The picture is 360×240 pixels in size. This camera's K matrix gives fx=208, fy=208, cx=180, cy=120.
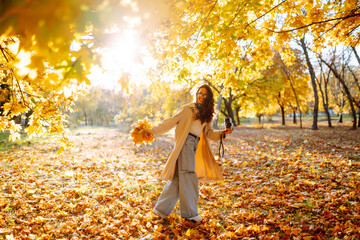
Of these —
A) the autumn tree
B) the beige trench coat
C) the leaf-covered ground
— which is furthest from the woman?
the autumn tree

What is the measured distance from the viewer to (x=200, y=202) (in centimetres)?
442

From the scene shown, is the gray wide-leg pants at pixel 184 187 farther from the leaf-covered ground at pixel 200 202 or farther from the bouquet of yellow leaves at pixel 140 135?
the bouquet of yellow leaves at pixel 140 135

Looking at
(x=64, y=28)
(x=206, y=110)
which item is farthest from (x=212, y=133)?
(x=64, y=28)

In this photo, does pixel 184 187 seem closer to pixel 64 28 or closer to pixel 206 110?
pixel 206 110

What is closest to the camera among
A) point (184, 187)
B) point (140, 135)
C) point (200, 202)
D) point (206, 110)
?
point (184, 187)

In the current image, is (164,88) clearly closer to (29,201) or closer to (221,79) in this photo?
(221,79)

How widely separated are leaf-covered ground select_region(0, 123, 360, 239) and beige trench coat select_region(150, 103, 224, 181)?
77 cm

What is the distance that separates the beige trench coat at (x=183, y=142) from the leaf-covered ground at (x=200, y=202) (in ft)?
2.54

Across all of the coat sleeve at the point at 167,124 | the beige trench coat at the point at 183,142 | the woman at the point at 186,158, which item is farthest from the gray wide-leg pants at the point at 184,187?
the coat sleeve at the point at 167,124

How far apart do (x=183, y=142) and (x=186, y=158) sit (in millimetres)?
265

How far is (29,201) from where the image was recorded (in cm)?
401

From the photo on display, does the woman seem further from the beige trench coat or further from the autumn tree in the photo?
→ the autumn tree

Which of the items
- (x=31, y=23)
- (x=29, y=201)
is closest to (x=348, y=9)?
(x=31, y=23)

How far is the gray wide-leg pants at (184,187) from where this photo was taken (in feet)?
11.1
